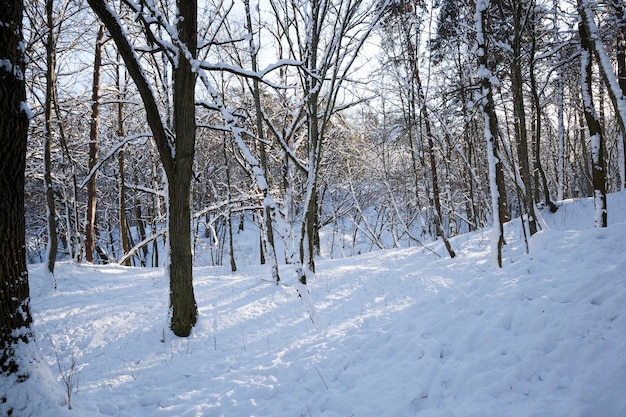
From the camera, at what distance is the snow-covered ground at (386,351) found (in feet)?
9.05

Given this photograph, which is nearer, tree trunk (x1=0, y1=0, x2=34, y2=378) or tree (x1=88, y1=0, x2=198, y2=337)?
tree trunk (x1=0, y1=0, x2=34, y2=378)

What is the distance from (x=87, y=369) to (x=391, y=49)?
43.4 feet

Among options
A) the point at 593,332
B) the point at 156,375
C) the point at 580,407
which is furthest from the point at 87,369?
the point at 593,332

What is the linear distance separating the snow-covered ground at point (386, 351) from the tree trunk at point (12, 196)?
0.57m

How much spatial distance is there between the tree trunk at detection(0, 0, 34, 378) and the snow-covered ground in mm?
571

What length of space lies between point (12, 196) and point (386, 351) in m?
4.24

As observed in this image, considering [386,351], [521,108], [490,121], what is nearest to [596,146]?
[521,108]

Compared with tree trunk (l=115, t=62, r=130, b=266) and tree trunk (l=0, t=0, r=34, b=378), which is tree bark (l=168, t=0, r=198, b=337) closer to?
tree trunk (l=0, t=0, r=34, b=378)

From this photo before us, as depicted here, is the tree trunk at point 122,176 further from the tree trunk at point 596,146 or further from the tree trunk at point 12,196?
the tree trunk at point 596,146

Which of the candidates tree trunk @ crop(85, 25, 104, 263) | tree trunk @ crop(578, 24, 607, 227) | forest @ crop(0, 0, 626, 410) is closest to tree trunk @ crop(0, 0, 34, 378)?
forest @ crop(0, 0, 626, 410)

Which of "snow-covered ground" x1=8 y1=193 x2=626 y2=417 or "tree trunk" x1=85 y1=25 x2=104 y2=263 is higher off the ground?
"tree trunk" x1=85 y1=25 x2=104 y2=263

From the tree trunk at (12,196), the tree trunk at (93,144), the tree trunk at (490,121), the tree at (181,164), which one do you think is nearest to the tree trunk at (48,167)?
the tree trunk at (93,144)

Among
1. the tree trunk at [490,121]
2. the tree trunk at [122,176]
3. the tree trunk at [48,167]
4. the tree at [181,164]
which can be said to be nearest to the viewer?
the tree at [181,164]

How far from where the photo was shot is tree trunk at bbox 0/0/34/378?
262 centimetres
